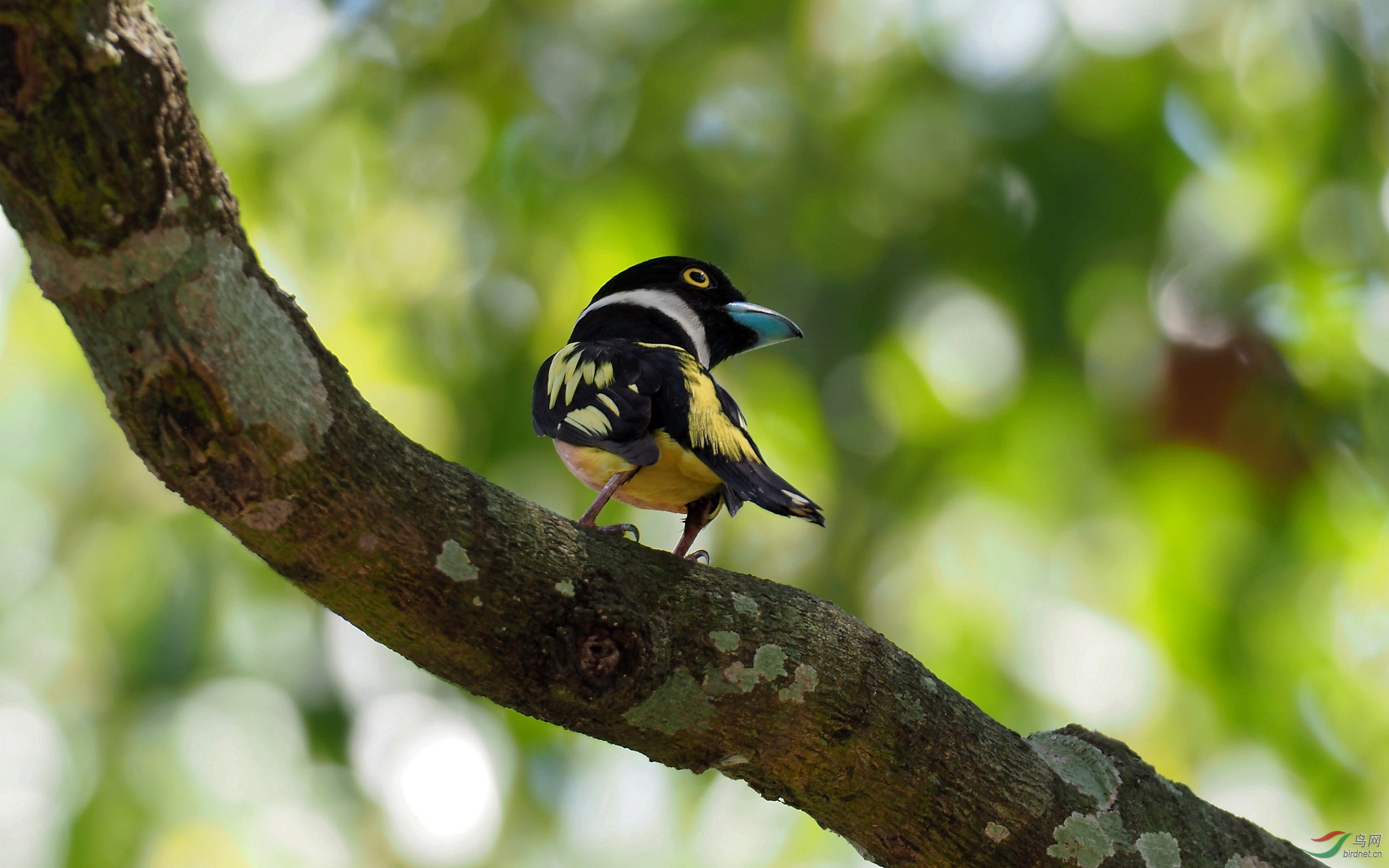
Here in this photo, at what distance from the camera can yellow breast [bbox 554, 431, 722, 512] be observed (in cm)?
285

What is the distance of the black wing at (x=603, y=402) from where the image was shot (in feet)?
9.12

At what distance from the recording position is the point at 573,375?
3.10m

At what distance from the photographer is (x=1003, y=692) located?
4977mm

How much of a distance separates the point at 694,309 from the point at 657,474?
1.14 meters

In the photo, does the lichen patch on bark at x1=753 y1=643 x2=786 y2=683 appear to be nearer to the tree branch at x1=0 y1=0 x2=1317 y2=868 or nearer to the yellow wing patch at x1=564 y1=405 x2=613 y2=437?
the tree branch at x1=0 y1=0 x2=1317 y2=868

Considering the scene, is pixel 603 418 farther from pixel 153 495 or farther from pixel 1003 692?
pixel 153 495

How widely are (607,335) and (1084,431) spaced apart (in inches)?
101

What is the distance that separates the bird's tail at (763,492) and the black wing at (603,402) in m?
0.19

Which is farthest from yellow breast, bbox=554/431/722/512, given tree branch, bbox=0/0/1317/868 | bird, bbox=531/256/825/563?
tree branch, bbox=0/0/1317/868

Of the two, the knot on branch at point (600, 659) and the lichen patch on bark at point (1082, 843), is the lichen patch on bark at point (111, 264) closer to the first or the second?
the knot on branch at point (600, 659)

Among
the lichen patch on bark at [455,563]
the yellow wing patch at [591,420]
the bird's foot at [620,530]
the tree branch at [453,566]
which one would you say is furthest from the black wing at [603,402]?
the lichen patch on bark at [455,563]

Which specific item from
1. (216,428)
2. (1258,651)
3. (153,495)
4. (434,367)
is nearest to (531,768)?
(434,367)

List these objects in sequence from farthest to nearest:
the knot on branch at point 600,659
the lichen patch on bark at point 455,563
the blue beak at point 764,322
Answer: the blue beak at point 764,322 → the knot on branch at point 600,659 → the lichen patch on bark at point 455,563

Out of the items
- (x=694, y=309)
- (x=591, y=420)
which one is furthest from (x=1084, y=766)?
(x=694, y=309)
